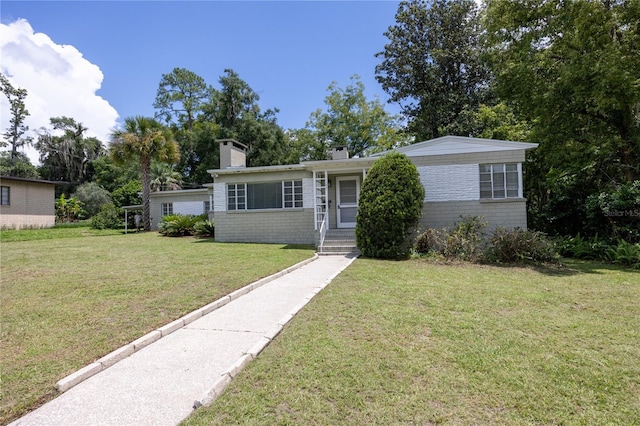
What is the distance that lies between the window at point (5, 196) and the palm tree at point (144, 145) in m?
7.74

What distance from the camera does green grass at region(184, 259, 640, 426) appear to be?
2371 millimetres

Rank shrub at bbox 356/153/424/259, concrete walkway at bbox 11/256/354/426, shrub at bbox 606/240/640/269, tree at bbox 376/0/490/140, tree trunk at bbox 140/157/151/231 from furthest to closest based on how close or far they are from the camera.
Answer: tree at bbox 376/0/490/140, tree trunk at bbox 140/157/151/231, shrub at bbox 356/153/424/259, shrub at bbox 606/240/640/269, concrete walkway at bbox 11/256/354/426

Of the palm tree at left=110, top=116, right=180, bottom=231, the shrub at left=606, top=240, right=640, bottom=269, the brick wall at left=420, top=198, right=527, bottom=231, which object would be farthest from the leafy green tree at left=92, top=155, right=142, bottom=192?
the shrub at left=606, top=240, right=640, bottom=269

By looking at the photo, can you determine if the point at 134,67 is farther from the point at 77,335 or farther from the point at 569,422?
the point at 569,422

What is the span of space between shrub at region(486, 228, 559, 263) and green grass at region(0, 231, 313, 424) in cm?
569

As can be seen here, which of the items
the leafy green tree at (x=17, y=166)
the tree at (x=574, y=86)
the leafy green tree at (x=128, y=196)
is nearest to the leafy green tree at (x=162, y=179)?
the leafy green tree at (x=128, y=196)

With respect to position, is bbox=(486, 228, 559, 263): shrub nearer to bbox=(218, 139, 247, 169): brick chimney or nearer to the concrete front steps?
the concrete front steps

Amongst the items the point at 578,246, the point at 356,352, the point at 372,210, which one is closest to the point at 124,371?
the point at 356,352

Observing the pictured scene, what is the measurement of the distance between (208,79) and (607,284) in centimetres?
4058

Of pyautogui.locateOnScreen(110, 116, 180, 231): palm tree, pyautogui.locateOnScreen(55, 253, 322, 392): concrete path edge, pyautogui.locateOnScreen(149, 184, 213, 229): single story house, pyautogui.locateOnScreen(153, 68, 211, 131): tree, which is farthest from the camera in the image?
pyautogui.locateOnScreen(153, 68, 211, 131): tree

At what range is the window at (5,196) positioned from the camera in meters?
20.5

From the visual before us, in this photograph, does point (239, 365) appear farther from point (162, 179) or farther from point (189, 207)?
point (162, 179)

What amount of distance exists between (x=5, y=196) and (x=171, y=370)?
84.2ft

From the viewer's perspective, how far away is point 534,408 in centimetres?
241
